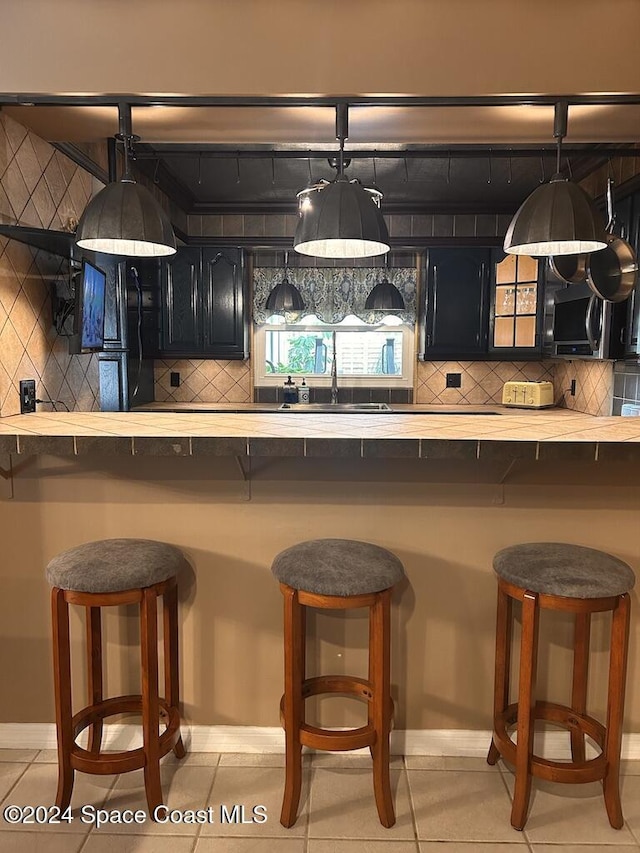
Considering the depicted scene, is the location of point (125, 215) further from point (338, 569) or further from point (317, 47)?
point (338, 569)

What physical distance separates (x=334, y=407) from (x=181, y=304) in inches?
59.0

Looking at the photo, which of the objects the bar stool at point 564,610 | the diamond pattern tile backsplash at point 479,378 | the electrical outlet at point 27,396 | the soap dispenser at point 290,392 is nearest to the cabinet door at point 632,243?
the diamond pattern tile backsplash at point 479,378

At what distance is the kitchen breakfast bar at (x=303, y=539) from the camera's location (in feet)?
6.63

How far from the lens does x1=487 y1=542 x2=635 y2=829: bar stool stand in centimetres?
162

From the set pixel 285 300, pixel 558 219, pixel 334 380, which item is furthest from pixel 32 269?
pixel 334 380

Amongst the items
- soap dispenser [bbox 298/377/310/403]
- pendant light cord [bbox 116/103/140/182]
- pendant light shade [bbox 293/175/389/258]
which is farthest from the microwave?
pendant light cord [bbox 116/103/140/182]

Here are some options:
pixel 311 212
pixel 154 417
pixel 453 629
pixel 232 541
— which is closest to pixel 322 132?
pixel 311 212

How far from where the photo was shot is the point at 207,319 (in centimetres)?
462

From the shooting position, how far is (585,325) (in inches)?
136

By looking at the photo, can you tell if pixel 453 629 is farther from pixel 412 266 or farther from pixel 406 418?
pixel 412 266

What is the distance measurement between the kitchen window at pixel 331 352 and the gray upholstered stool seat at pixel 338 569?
3.26m

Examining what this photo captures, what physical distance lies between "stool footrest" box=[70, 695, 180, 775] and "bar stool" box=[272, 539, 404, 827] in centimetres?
44

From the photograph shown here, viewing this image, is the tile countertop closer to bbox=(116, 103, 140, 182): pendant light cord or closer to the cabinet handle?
bbox=(116, 103, 140, 182): pendant light cord

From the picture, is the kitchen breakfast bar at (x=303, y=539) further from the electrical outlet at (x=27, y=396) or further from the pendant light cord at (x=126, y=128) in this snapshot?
the pendant light cord at (x=126, y=128)
